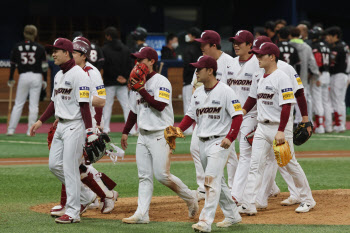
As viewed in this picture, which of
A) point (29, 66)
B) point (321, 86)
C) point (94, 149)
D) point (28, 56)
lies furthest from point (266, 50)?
point (321, 86)

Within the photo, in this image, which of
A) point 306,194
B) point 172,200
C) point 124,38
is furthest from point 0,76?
point 306,194

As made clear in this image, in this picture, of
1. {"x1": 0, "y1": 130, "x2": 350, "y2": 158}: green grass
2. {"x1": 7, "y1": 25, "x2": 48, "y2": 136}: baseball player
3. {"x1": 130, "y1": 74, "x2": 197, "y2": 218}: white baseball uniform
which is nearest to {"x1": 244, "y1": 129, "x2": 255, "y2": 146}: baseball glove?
{"x1": 130, "y1": 74, "x2": 197, "y2": 218}: white baseball uniform

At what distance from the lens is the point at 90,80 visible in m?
8.37

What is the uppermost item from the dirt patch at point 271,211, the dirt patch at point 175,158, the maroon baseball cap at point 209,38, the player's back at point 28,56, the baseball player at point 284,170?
the maroon baseball cap at point 209,38

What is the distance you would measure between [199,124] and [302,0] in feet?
62.6

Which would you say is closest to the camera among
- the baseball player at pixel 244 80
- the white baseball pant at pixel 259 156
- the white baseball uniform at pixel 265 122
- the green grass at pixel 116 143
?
the white baseball uniform at pixel 265 122

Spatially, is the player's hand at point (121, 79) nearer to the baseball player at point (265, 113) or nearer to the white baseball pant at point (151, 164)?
the baseball player at point (265, 113)

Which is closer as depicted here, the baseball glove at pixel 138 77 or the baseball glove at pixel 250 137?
the baseball glove at pixel 138 77

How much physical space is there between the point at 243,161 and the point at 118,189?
2368mm

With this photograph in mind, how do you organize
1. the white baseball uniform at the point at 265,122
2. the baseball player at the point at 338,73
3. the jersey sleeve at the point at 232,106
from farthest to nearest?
the baseball player at the point at 338,73
the white baseball uniform at the point at 265,122
the jersey sleeve at the point at 232,106

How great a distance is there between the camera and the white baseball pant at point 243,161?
337 inches

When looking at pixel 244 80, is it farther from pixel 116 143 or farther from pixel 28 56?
pixel 28 56

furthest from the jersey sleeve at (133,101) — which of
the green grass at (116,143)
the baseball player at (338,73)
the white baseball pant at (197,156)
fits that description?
the baseball player at (338,73)

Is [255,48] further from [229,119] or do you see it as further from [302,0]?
[302,0]
